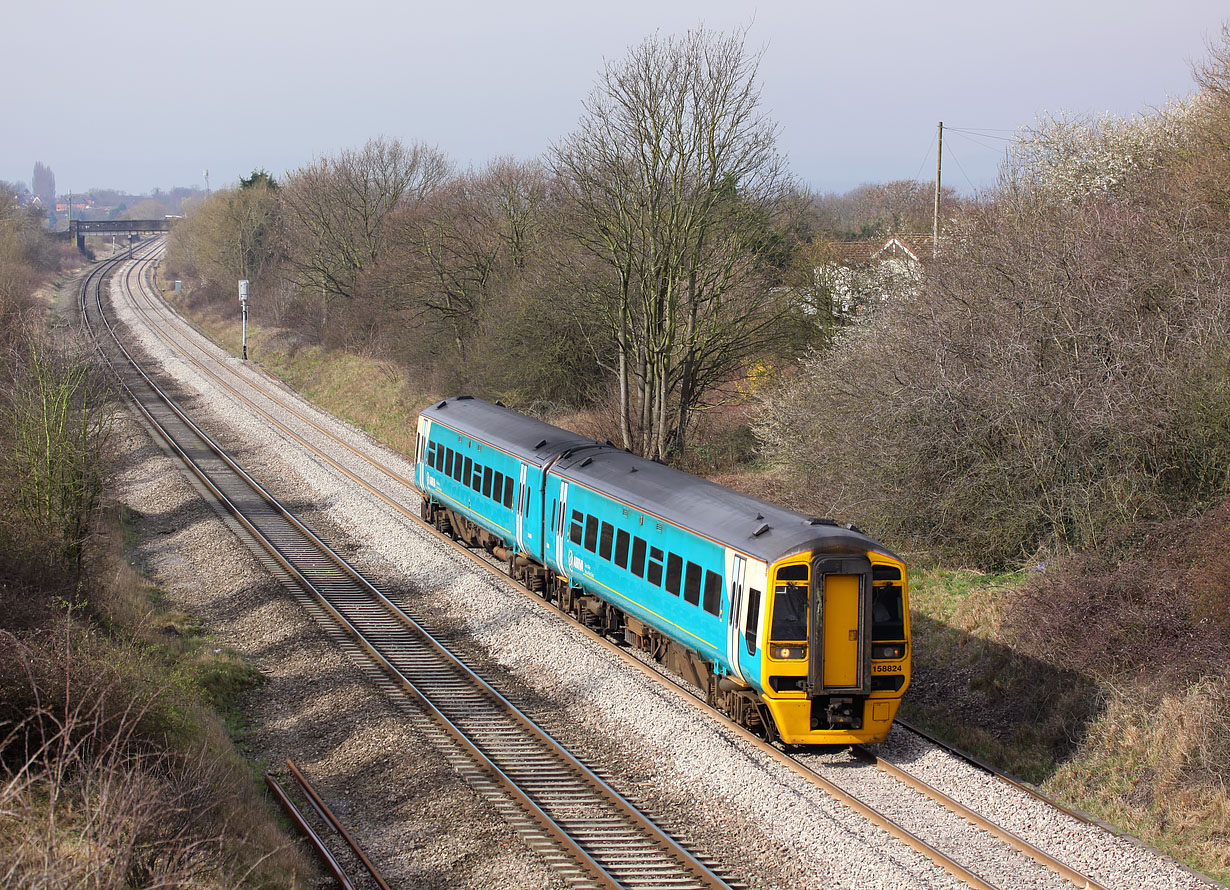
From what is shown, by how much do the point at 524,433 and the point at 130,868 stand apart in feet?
41.4

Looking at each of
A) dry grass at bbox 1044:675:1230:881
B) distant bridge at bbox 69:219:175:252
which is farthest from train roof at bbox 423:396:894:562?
distant bridge at bbox 69:219:175:252

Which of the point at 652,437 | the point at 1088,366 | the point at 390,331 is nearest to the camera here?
the point at 1088,366

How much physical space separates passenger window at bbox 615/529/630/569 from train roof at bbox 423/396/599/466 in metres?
3.20

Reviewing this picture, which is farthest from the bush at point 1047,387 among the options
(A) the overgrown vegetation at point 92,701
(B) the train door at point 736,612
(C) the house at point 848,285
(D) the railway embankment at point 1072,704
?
(A) the overgrown vegetation at point 92,701

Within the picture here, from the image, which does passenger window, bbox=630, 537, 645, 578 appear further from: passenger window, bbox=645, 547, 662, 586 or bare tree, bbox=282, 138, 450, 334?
bare tree, bbox=282, 138, 450, 334

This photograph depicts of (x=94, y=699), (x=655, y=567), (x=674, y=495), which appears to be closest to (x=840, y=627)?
(x=655, y=567)

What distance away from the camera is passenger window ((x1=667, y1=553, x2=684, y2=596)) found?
1413 cm

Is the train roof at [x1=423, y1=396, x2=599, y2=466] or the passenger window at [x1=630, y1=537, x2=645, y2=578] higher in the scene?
the train roof at [x1=423, y1=396, x2=599, y2=466]

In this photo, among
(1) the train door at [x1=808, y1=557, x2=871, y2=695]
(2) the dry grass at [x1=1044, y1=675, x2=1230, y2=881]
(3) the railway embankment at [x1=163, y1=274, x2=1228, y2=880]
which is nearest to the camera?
(2) the dry grass at [x1=1044, y1=675, x2=1230, y2=881]

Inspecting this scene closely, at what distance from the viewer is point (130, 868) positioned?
328 inches

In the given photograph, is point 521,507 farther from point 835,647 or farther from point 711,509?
point 835,647

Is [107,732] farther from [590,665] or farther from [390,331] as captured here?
→ [390,331]

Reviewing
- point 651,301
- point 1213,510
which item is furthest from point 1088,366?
point 651,301

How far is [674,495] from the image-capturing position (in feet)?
49.1
